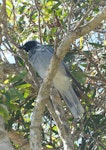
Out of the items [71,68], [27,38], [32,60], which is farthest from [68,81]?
[27,38]

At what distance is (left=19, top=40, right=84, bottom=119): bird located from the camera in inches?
169

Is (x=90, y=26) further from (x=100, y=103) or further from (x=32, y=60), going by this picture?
(x=32, y=60)

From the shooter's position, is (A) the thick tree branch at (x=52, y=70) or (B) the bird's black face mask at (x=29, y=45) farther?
(B) the bird's black face mask at (x=29, y=45)

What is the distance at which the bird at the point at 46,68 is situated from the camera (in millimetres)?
4290

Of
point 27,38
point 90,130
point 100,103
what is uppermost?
point 27,38

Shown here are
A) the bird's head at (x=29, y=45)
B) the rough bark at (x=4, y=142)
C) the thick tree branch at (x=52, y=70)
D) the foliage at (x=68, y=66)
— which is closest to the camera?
the rough bark at (x=4, y=142)

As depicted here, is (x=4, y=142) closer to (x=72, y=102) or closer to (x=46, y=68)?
(x=72, y=102)

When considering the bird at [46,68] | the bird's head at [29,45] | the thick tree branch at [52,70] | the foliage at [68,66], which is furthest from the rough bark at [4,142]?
the bird's head at [29,45]

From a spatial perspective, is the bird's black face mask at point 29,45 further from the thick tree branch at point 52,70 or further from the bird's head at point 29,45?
the thick tree branch at point 52,70

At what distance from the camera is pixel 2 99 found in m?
2.67

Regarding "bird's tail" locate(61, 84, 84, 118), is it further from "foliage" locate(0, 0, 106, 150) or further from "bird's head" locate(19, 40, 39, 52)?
"bird's head" locate(19, 40, 39, 52)

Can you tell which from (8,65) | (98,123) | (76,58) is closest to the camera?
(8,65)

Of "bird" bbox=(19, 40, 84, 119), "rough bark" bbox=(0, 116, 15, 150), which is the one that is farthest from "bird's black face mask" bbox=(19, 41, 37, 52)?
"rough bark" bbox=(0, 116, 15, 150)

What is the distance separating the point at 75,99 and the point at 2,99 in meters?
1.65
